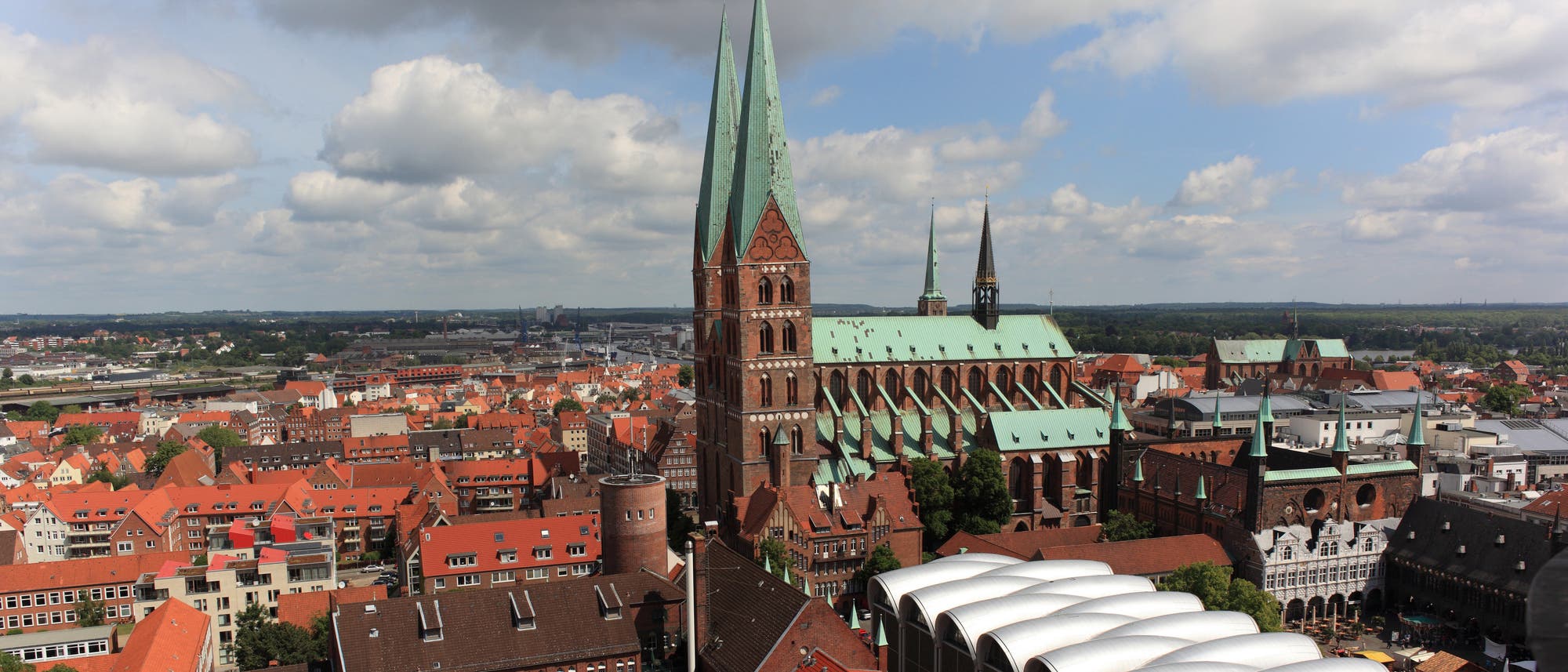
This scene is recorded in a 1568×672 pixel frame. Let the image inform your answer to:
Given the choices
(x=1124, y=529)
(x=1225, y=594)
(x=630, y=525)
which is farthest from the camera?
(x=1124, y=529)

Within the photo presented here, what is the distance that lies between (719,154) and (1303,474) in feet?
169

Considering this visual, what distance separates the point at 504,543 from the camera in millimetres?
70938

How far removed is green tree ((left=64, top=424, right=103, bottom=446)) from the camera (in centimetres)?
14738

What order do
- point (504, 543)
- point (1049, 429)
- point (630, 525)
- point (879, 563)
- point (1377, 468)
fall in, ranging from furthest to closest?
point (1049, 429), point (1377, 468), point (504, 543), point (879, 563), point (630, 525)

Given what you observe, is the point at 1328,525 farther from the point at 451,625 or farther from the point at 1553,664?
the point at 1553,664

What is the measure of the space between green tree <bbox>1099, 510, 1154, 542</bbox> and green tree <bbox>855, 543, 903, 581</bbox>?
17.9m

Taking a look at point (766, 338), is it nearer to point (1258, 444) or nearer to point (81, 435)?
point (1258, 444)

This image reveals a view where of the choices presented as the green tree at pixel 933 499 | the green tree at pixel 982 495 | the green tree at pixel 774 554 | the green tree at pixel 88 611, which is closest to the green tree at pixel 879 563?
the green tree at pixel 774 554

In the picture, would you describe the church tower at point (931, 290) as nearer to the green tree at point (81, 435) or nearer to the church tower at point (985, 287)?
the church tower at point (985, 287)

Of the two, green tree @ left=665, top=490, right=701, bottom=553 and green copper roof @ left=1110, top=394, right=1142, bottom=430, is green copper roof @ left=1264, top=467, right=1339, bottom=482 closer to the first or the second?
green copper roof @ left=1110, top=394, right=1142, bottom=430

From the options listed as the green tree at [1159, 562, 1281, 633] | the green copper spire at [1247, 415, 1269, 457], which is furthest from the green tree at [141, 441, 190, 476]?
the green copper spire at [1247, 415, 1269, 457]

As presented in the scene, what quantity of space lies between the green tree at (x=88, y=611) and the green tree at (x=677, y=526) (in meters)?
39.5

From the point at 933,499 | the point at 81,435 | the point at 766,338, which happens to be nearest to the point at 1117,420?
the point at 933,499

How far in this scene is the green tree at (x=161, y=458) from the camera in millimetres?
121312
